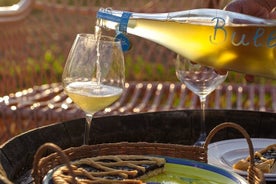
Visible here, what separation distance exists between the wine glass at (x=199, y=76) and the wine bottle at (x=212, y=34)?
1.7 inches

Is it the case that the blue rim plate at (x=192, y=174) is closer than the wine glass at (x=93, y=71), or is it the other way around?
the blue rim plate at (x=192, y=174)

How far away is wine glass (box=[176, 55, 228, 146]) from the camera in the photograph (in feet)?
5.30

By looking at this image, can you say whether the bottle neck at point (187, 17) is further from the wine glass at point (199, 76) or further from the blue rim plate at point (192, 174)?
the blue rim plate at point (192, 174)

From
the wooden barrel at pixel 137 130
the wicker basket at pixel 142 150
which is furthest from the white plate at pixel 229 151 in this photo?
the wooden barrel at pixel 137 130

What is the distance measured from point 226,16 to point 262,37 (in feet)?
0.36

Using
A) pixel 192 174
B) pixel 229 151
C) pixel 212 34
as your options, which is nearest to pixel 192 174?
pixel 192 174

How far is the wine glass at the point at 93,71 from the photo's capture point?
1.34 m

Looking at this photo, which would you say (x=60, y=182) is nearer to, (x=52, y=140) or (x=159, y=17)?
(x=52, y=140)

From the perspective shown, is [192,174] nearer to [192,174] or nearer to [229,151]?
[192,174]

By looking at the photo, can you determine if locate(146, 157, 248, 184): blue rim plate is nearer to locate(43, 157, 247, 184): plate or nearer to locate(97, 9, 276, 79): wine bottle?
locate(43, 157, 247, 184): plate

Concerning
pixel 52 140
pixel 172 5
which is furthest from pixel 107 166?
pixel 172 5

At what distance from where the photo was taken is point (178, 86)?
113 inches

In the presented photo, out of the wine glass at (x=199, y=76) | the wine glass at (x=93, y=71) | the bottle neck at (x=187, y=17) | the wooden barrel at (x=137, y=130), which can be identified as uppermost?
the bottle neck at (x=187, y=17)

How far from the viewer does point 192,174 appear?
1196mm
